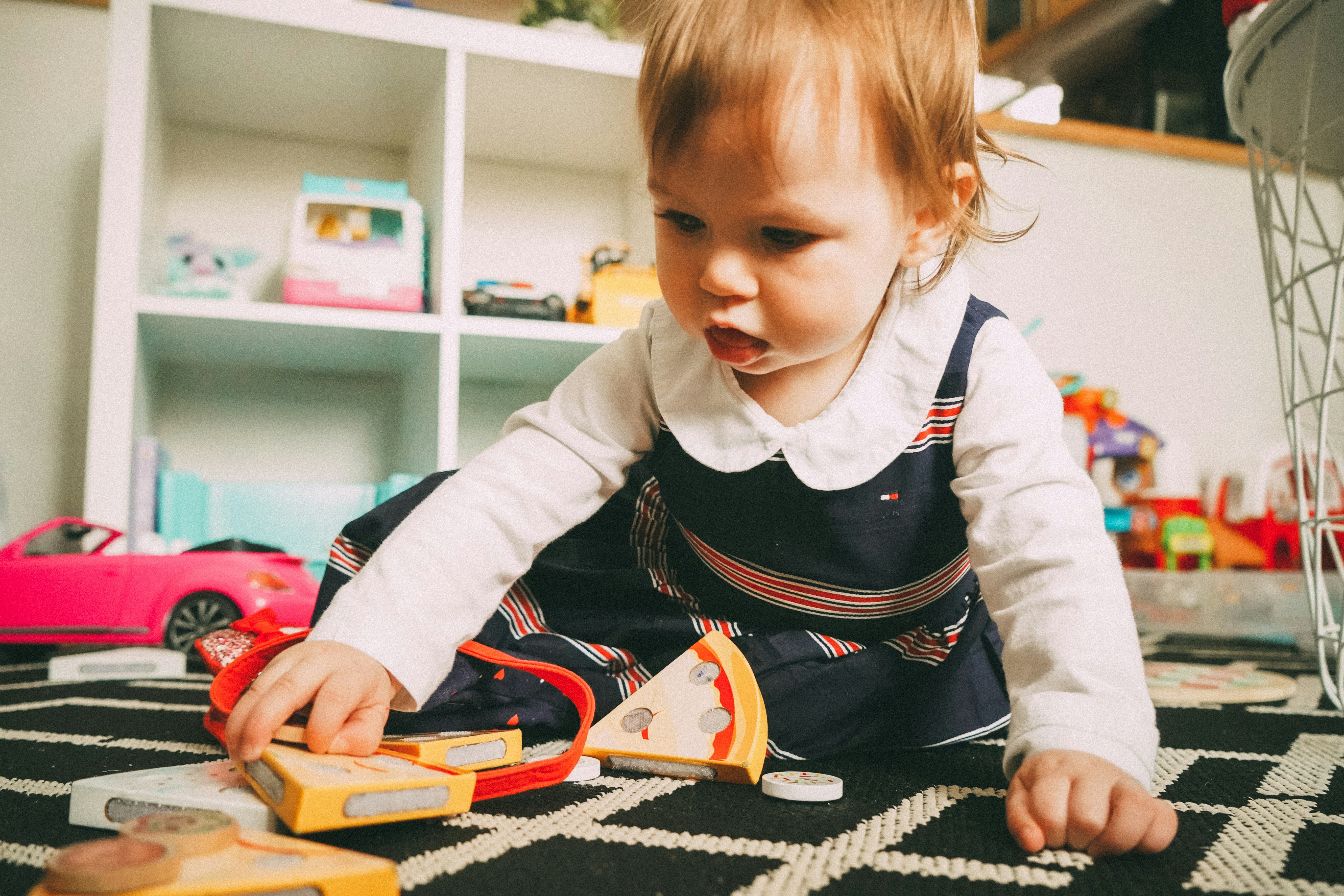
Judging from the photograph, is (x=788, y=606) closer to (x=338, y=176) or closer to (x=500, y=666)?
(x=500, y=666)

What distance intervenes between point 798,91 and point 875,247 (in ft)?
0.30

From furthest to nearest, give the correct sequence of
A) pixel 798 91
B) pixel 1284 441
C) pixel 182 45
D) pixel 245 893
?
pixel 1284 441, pixel 182 45, pixel 798 91, pixel 245 893

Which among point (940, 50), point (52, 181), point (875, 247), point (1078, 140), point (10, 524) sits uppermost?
point (1078, 140)

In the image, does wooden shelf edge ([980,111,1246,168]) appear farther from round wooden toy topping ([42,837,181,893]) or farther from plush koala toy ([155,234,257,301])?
round wooden toy topping ([42,837,181,893])

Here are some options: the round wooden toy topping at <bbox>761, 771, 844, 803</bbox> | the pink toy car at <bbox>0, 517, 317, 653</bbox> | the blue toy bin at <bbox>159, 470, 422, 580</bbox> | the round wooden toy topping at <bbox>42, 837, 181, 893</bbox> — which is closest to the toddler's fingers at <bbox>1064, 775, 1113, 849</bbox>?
the round wooden toy topping at <bbox>761, 771, 844, 803</bbox>

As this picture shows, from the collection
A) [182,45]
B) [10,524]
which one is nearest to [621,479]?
[182,45]

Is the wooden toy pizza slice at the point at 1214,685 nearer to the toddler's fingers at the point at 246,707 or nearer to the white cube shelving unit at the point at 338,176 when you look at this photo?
the toddler's fingers at the point at 246,707

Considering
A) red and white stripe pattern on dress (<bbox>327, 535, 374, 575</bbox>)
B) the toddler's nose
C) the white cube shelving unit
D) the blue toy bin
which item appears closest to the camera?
the toddler's nose

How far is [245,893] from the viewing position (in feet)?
0.88

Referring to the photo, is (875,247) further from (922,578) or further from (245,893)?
(245,893)

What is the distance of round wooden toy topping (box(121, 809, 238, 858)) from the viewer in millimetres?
285

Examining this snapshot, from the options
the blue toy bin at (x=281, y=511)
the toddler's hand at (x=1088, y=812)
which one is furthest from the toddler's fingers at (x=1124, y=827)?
the blue toy bin at (x=281, y=511)

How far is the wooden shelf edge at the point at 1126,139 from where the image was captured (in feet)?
5.78

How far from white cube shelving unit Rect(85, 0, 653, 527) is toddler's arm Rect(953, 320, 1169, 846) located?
0.73 metres
